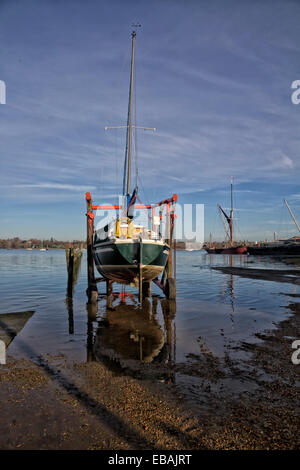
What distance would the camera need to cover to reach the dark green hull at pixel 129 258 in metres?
11.6

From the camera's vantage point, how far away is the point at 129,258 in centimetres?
1173

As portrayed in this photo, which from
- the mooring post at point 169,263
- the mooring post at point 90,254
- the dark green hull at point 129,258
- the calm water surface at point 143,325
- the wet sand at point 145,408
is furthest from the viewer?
the mooring post at point 169,263

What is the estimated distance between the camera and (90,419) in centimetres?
426

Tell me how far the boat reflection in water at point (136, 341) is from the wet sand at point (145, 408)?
45cm

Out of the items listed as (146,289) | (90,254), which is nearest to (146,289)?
(146,289)

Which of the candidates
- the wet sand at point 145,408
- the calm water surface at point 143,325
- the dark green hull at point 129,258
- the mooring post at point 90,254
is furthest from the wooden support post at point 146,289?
the wet sand at point 145,408

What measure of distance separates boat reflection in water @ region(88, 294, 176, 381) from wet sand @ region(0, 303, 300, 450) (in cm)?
45

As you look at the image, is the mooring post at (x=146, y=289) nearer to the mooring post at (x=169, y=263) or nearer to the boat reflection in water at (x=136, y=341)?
the mooring post at (x=169, y=263)

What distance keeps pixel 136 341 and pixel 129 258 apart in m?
3.97

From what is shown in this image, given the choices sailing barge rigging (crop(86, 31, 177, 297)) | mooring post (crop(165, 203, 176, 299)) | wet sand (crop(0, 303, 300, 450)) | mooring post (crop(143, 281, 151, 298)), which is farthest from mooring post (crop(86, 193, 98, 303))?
wet sand (crop(0, 303, 300, 450))

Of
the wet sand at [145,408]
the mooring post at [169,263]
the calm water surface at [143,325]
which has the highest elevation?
the mooring post at [169,263]

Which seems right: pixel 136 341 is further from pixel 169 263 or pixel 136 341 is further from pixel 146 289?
pixel 146 289

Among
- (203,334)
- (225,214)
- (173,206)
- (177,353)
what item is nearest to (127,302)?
(173,206)

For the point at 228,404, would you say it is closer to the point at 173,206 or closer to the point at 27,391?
the point at 27,391
